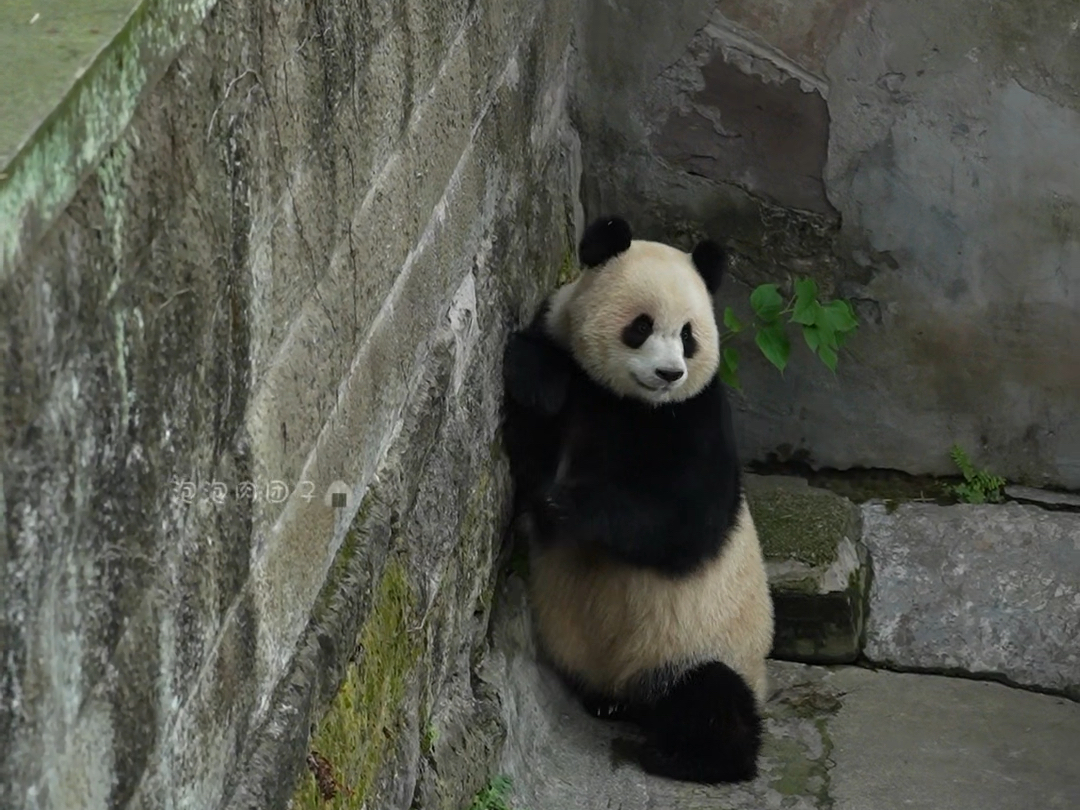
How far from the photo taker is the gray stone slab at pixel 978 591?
A: 4883 mm

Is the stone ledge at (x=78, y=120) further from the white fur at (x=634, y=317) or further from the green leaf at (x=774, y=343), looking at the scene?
the green leaf at (x=774, y=343)

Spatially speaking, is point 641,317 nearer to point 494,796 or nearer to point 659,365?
point 659,365

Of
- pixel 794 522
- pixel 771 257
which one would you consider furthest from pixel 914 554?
pixel 771 257

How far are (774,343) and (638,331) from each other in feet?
4.14

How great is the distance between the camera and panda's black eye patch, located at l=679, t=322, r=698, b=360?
3816 mm

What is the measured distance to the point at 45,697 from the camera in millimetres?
1438

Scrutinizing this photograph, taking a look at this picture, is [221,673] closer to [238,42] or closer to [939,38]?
[238,42]

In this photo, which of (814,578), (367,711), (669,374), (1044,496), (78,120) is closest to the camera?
(78,120)

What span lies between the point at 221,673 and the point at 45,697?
0.55 m

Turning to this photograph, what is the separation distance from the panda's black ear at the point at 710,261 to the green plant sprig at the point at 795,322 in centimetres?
90

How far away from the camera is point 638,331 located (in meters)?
3.79

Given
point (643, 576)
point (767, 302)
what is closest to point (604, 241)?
point (643, 576)

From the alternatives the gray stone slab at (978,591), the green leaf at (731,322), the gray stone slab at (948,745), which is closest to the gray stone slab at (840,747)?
the gray stone slab at (948,745)

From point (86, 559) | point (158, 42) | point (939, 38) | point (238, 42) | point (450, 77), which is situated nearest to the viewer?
point (86, 559)
